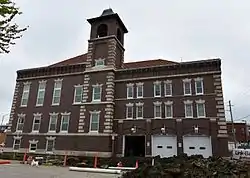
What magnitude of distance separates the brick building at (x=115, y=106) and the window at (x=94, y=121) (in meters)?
0.10

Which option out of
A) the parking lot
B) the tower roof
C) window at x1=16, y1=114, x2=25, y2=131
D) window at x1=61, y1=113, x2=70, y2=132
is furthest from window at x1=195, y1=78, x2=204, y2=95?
window at x1=16, y1=114, x2=25, y2=131

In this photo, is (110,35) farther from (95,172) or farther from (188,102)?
(95,172)

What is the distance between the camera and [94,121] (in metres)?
30.5

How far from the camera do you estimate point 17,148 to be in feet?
112

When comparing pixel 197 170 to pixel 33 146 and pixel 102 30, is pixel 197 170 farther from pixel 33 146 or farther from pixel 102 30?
pixel 102 30

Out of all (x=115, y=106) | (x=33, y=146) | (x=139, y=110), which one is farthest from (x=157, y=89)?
(x=33, y=146)

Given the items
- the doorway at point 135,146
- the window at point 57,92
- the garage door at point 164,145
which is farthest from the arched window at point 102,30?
the garage door at point 164,145

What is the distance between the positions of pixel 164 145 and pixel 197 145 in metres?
3.78

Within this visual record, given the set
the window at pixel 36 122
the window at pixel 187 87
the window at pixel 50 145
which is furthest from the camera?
the window at pixel 36 122

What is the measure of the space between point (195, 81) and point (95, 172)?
16560 mm

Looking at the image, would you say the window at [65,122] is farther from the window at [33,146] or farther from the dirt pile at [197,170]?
the dirt pile at [197,170]

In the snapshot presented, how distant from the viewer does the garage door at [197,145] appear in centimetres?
2610

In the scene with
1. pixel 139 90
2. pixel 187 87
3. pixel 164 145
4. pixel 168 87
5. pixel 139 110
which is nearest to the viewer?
pixel 164 145

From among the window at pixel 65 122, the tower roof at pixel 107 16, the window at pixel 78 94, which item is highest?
the tower roof at pixel 107 16
